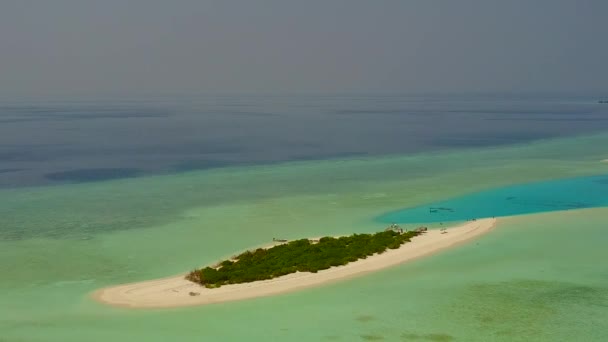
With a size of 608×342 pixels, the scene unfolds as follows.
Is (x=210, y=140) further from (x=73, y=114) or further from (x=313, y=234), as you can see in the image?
(x=73, y=114)

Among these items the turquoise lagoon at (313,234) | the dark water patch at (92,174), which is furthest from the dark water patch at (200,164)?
the dark water patch at (92,174)

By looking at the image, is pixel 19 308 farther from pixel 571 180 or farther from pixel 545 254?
pixel 571 180

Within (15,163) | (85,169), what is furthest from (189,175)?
(15,163)

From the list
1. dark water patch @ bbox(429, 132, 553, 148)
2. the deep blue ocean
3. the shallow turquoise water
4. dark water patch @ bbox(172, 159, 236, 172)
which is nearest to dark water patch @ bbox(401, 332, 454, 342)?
the shallow turquoise water

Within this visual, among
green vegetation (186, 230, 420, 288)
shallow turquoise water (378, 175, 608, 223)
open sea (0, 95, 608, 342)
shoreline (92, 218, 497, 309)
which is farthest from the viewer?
shallow turquoise water (378, 175, 608, 223)

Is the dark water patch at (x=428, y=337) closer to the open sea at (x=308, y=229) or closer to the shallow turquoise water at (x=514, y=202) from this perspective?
the open sea at (x=308, y=229)

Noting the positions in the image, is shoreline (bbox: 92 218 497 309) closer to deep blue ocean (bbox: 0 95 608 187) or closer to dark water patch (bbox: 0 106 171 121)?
deep blue ocean (bbox: 0 95 608 187)
